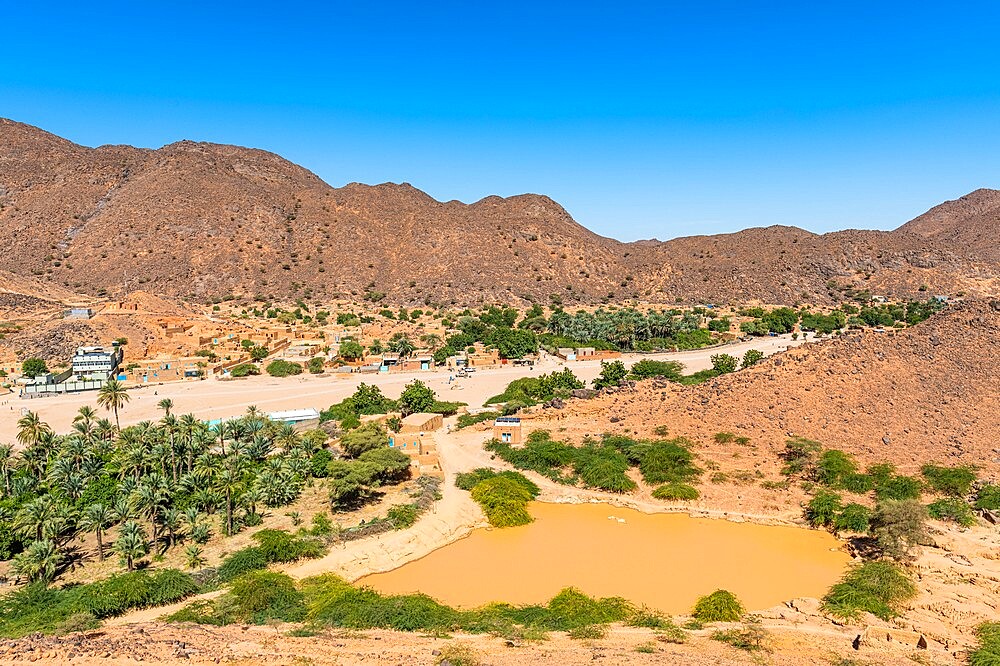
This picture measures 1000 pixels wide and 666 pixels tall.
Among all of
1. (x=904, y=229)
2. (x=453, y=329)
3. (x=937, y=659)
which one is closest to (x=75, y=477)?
(x=937, y=659)

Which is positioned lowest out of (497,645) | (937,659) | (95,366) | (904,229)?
(937,659)

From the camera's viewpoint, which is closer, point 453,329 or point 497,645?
point 497,645

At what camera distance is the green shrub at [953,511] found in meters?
22.3

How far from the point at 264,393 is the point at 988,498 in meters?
41.9

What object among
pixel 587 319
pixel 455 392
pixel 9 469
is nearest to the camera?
pixel 9 469

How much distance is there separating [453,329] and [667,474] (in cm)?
4947

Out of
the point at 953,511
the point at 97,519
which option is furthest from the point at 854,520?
the point at 97,519

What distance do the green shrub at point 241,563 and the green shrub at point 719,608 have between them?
524 inches

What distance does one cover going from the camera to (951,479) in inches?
976

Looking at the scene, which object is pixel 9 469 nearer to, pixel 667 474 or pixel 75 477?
pixel 75 477

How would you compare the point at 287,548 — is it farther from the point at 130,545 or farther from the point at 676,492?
the point at 676,492

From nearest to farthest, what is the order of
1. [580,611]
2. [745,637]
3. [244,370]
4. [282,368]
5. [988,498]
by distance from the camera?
[745,637]
[580,611]
[988,498]
[244,370]
[282,368]

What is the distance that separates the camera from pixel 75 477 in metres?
24.9

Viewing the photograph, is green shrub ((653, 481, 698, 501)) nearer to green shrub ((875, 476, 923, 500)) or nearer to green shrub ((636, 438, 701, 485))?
green shrub ((636, 438, 701, 485))
